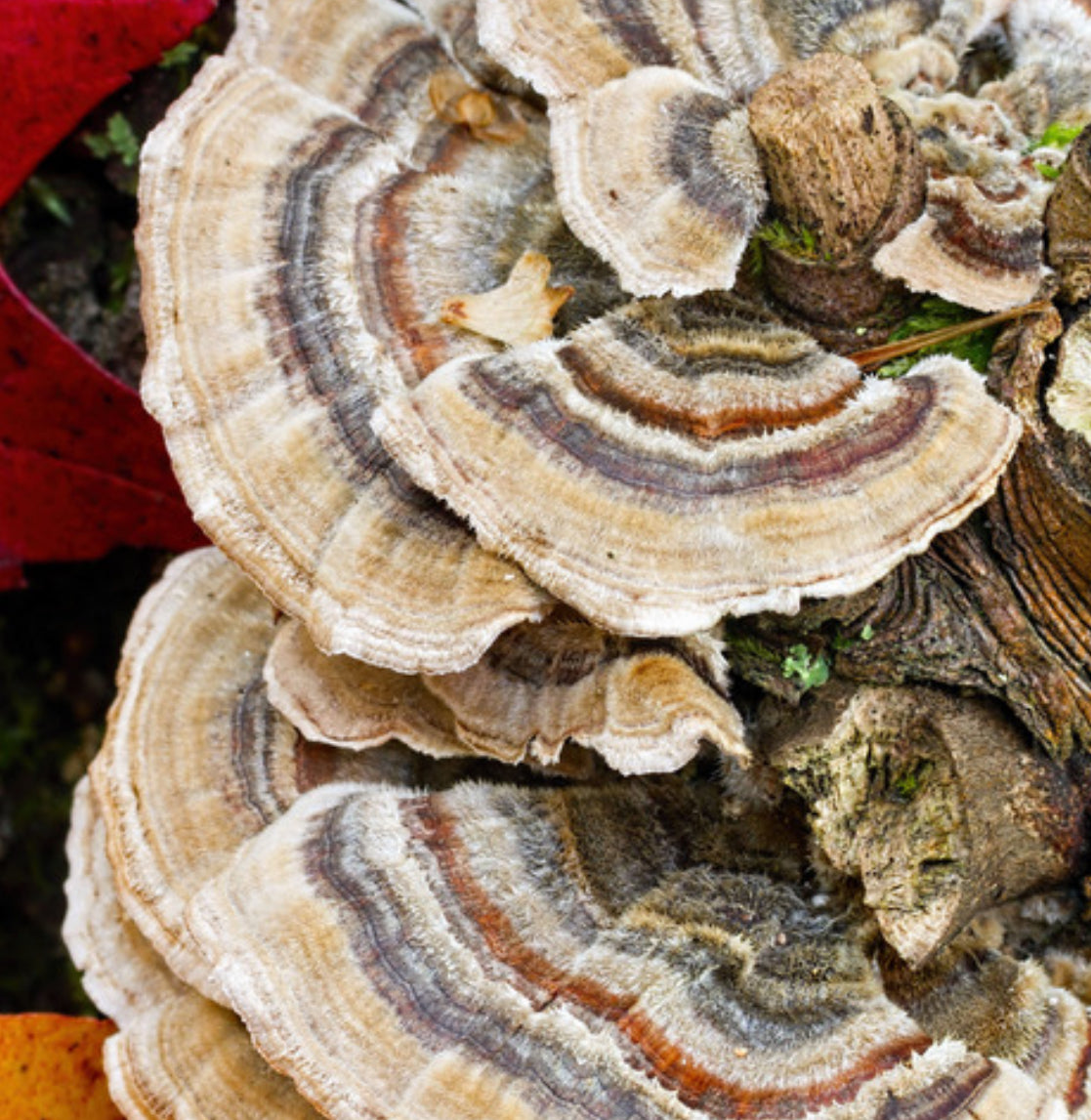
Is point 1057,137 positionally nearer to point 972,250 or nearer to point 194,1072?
point 972,250

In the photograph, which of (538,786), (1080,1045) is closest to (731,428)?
(538,786)

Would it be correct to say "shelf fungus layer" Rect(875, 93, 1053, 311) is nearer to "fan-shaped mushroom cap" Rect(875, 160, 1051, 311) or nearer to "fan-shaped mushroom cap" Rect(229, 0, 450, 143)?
"fan-shaped mushroom cap" Rect(875, 160, 1051, 311)

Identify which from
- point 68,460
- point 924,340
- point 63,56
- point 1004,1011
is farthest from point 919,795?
point 63,56

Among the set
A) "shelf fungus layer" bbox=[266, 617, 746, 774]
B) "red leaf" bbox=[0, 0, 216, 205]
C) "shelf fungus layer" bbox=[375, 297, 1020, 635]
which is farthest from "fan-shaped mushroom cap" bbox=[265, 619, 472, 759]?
"red leaf" bbox=[0, 0, 216, 205]

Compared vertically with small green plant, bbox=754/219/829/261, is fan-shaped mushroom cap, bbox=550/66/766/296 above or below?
above

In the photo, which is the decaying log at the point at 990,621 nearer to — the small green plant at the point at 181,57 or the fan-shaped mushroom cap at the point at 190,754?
the fan-shaped mushroom cap at the point at 190,754

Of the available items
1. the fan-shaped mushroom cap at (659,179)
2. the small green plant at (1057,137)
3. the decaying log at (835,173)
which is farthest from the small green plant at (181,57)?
the small green plant at (1057,137)

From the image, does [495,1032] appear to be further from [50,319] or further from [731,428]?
[50,319]
